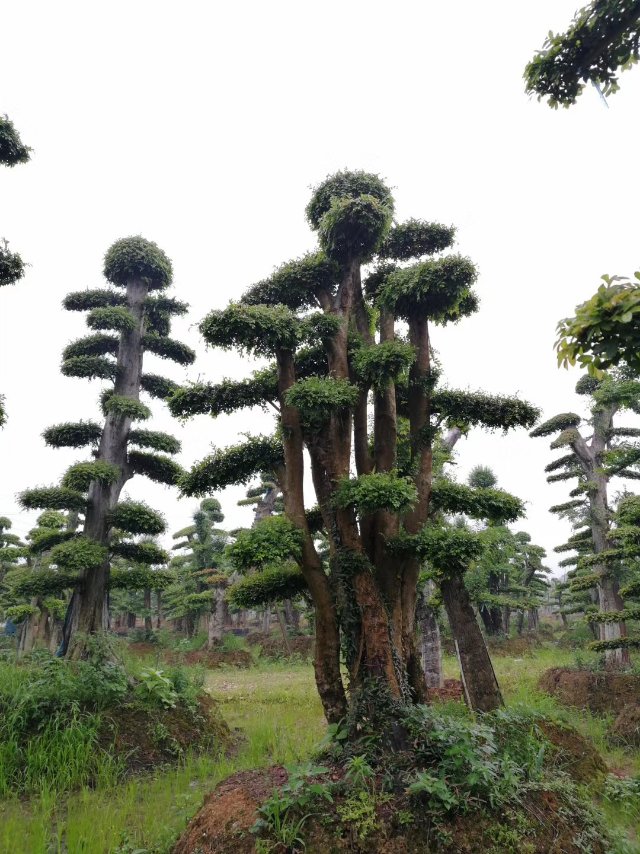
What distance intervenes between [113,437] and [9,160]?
17.9ft

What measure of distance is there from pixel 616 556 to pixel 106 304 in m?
13.5

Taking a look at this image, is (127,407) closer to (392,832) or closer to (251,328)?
(251,328)

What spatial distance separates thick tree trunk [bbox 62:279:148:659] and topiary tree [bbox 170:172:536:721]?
464 centimetres

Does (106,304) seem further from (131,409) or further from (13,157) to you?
(13,157)

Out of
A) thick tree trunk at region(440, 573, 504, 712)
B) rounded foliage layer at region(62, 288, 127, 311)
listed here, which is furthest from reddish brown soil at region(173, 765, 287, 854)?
rounded foliage layer at region(62, 288, 127, 311)

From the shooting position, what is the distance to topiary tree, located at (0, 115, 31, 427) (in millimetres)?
7145

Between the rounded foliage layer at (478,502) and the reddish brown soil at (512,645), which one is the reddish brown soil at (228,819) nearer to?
the rounded foliage layer at (478,502)

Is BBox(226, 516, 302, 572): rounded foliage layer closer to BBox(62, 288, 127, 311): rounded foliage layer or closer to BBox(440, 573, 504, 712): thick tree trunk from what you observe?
BBox(440, 573, 504, 712): thick tree trunk

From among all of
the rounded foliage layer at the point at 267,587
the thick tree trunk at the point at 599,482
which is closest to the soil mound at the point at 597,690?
the thick tree trunk at the point at 599,482

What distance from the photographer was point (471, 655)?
862 cm

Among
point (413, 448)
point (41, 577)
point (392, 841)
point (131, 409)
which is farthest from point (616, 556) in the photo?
point (41, 577)

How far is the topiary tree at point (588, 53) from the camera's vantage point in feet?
15.3

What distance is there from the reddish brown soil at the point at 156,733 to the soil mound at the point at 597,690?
26.9ft

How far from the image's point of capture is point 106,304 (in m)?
12.8
